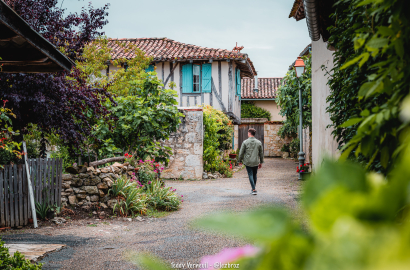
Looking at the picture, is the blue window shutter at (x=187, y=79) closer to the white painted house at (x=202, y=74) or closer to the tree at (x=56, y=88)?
the white painted house at (x=202, y=74)

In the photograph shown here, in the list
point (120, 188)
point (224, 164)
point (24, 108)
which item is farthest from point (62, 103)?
point (224, 164)

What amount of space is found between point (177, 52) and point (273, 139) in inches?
372

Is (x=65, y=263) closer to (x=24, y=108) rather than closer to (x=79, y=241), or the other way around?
(x=79, y=241)

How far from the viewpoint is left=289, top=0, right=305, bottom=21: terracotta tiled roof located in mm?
7145

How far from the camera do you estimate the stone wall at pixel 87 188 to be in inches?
257

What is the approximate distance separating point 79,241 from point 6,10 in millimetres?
3193

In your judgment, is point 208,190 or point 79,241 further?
point 208,190

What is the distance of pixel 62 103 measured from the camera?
5.68 m

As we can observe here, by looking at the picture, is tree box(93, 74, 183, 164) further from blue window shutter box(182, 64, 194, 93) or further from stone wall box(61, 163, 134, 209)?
blue window shutter box(182, 64, 194, 93)

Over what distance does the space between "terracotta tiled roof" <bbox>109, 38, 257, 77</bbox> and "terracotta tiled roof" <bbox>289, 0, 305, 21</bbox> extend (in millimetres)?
7276

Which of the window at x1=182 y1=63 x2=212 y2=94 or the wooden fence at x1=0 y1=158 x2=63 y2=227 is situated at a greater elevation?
the window at x1=182 y1=63 x2=212 y2=94

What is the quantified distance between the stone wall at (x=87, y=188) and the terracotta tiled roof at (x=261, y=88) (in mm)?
18063

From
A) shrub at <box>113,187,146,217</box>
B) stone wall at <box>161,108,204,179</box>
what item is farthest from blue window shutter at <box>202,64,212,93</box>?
shrub at <box>113,187,146,217</box>

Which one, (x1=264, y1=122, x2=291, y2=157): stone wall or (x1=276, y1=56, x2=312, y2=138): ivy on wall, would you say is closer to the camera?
(x1=276, y1=56, x2=312, y2=138): ivy on wall
